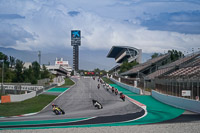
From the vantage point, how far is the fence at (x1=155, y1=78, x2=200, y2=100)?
934 inches

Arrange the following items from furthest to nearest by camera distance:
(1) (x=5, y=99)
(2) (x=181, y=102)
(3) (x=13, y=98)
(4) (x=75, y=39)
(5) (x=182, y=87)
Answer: (4) (x=75, y=39), (3) (x=13, y=98), (1) (x=5, y=99), (5) (x=182, y=87), (2) (x=181, y=102)

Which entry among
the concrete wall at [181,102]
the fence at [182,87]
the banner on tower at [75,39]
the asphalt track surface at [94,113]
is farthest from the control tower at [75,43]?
the asphalt track surface at [94,113]

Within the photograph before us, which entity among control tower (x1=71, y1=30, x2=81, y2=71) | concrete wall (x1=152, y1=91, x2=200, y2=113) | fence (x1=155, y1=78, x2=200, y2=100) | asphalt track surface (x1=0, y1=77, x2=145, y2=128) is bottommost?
asphalt track surface (x1=0, y1=77, x2=145, y2=128)

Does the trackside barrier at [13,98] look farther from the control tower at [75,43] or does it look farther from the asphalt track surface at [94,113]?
the control tower at [75,43]

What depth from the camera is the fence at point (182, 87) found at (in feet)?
77.8

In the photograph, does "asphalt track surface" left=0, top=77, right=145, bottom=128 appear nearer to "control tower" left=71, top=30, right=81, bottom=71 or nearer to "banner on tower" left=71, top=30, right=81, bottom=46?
"control tower" left=71, top=30, right=81, bottom=71

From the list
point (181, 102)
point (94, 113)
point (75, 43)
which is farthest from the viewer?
point (75, 43)

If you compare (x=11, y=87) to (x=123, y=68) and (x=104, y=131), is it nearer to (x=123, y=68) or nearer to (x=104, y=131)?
(x=104, y=131)

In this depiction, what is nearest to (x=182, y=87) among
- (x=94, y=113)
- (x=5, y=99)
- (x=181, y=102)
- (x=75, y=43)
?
(x=181, y=102)

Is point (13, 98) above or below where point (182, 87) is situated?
below

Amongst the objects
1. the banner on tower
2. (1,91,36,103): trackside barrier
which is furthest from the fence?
the banner on tower

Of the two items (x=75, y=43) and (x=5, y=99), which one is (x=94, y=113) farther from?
(x=75, y=43)

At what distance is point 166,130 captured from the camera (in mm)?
13555

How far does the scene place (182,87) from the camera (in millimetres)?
26438
